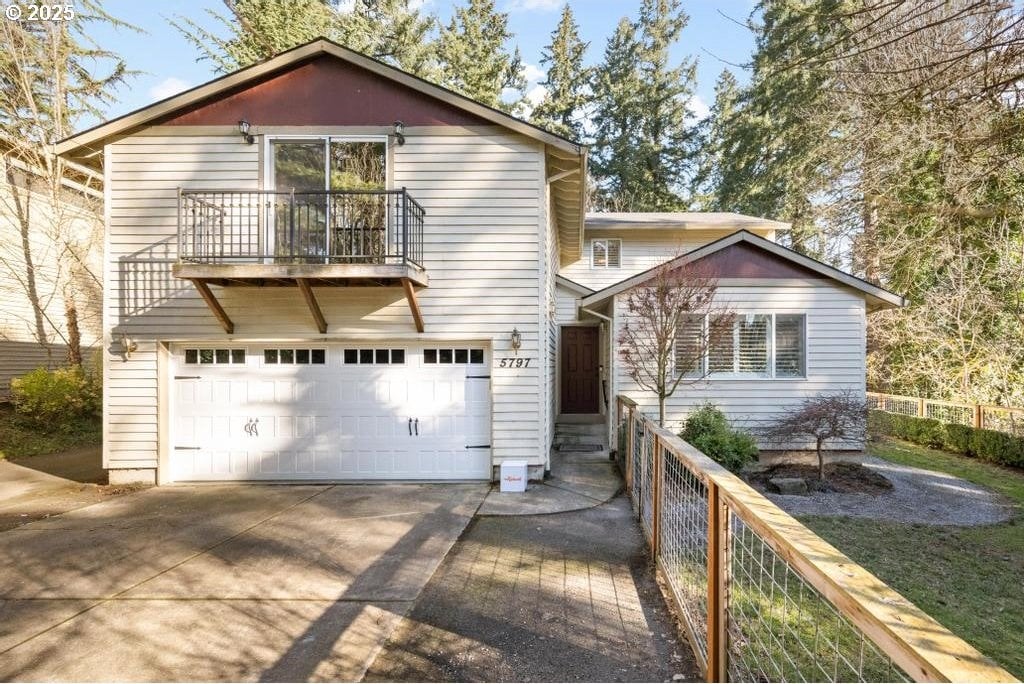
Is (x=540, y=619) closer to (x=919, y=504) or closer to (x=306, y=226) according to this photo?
(x=306, y=226)

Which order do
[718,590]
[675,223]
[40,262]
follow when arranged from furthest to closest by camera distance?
[675,223]
[40,262]
[718,590]

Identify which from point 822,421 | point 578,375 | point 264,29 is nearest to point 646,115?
point 264,29

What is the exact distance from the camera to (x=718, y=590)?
2568 millimetres

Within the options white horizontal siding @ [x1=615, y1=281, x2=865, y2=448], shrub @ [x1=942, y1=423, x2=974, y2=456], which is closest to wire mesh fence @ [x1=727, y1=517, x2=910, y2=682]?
white horizontal siding @ [x1=615, y1=281, x2=865, y2=448]

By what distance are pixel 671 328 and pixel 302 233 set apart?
588 cm

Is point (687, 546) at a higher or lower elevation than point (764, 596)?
higher

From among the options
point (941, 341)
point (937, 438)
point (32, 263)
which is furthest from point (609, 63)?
point (32, 263)

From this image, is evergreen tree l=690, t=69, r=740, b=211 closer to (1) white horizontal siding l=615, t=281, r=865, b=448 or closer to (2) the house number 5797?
(1) white horizontal siding l=615, t=281, r=865, b=448

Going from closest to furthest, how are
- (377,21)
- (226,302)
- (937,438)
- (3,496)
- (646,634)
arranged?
(646,634) → (3,496) → (226,302) → (937,438) → (377,21)

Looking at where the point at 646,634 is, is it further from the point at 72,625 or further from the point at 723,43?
the point at 723,43

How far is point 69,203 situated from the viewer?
44.9ft

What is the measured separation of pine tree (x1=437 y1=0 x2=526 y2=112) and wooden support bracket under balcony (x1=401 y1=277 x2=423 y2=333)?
783 inches

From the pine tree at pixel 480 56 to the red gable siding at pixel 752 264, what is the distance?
1835 centimetres

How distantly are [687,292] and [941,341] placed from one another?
9583 millimetres
